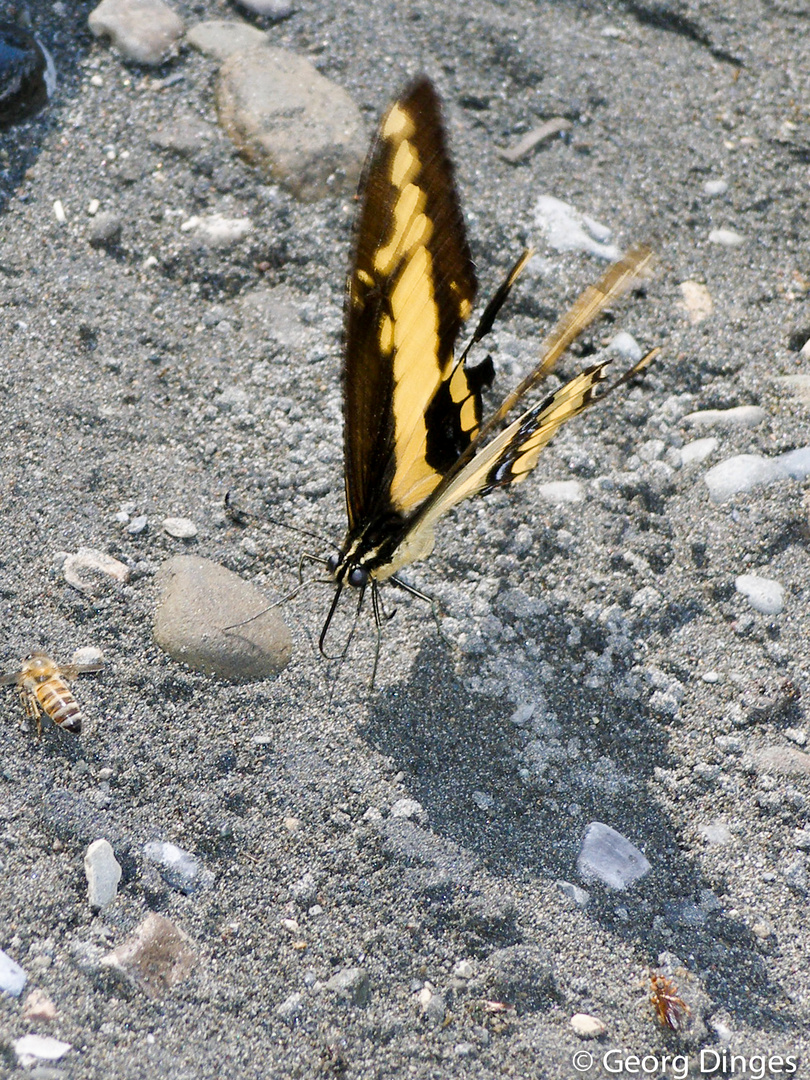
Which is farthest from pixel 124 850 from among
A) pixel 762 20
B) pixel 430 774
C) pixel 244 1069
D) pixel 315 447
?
pixel 762 20

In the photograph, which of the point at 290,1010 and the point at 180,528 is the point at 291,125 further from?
the point at 290,1010

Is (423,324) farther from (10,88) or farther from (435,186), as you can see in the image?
(10,88)

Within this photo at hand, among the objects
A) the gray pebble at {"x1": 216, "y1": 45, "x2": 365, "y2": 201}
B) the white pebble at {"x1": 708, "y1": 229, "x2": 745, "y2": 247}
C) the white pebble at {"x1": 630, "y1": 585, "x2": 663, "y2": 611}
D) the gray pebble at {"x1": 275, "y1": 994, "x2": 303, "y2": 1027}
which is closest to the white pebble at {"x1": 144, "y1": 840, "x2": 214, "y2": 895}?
the gray pebble at {"x1": 275, "y1": 994, "x2": 303, "y2": 1027}

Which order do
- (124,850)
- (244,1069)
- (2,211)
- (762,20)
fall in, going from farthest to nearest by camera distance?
(762,20) → (2,211) → (124,850) → (244,1069)

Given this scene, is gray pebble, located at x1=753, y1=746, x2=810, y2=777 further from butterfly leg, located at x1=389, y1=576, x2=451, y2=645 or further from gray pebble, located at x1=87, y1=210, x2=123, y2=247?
gray pebble, located at x1=87, y1=210, x2=123, y2=247

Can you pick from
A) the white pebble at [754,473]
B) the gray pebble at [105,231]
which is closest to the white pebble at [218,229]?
the gray pebble at [105,231]

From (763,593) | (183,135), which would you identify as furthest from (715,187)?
(183,135)

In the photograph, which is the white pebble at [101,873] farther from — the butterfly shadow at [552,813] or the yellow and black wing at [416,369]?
the yellow and black wing at [416,369]
